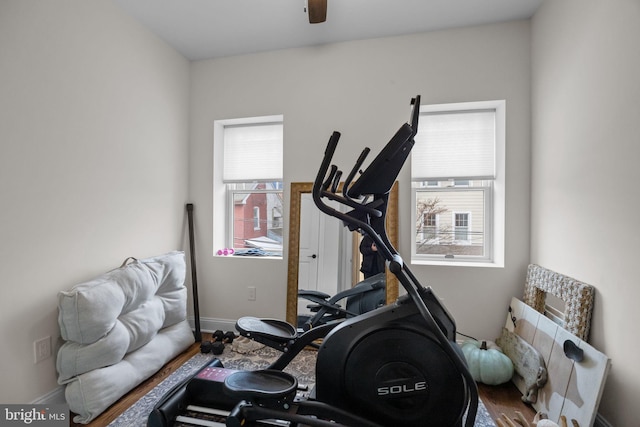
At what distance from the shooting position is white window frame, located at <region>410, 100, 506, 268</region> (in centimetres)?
234

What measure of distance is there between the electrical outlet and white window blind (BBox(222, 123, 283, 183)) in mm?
1769

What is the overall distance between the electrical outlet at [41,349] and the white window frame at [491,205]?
98.0 inches

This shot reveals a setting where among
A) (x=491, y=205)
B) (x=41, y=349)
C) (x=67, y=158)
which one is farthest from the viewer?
(x=491, y=205)

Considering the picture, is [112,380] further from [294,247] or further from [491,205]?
[491,205]

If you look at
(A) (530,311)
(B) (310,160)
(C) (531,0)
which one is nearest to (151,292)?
(B) (310,160)

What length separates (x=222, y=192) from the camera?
2967mm

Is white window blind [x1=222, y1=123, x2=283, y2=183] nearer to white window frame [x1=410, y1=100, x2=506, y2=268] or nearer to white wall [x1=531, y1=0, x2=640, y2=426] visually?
white window frame [x1=410, y1=100, x2=506, y2=268]

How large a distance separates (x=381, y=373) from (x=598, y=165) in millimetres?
1573

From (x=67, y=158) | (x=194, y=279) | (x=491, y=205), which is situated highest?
(x=67, y=158)

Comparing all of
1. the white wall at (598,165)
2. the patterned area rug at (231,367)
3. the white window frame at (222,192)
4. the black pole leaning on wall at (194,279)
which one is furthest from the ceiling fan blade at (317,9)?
the patterned area rug at (231,367)

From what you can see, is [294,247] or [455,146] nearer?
[455,146]

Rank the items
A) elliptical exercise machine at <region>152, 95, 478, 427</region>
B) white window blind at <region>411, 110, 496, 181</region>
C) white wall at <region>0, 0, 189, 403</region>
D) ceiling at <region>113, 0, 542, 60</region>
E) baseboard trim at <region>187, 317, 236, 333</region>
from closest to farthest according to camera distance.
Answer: elliptical exercise machine at <region>152, 95, 478, 427</region> < white wall at <region>0, 0, 189, 403</region> < ceiling at <region>113, 0, 542, 60</region> < white window blind at <region>411, 110, 496, 181</region> < baseboard trim at <region>187, 317, 236, 333</region>

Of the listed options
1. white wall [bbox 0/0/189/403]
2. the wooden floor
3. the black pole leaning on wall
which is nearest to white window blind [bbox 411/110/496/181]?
the wooden floor

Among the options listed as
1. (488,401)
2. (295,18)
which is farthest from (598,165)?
(295,18)
